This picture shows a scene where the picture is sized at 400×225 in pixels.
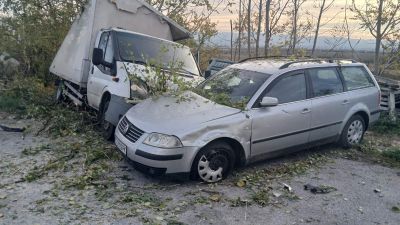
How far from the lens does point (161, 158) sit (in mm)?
4965

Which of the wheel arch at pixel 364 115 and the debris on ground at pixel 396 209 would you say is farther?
the wheel arch at pixel 364 115

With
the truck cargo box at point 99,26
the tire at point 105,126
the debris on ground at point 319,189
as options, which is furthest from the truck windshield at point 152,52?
the debris on ground at point 319,189

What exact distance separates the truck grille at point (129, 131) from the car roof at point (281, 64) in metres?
2.11

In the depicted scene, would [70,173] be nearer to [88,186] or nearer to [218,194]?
[88,186]

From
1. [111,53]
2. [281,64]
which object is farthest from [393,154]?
[111,53]

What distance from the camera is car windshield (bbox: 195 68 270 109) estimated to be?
5.73 metres

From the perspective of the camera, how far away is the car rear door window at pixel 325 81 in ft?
21.0

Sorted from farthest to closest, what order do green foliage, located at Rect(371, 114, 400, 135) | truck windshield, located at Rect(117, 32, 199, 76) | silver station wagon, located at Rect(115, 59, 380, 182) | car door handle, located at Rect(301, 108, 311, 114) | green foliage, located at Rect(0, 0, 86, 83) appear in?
green foliage, located at Rect(0, 0, 86, 83)
green foliage, located at Rect(371, 114, 400, 135)
truck windshield, located at Rect(117, 32, 199, 76)
car door handle, located at Rect(301, 108, 311, 114)
silver station wagon, located at Rect(115, 59, 380, 182)

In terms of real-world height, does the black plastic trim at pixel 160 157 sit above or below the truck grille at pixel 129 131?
below

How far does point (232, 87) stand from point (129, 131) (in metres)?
1.71

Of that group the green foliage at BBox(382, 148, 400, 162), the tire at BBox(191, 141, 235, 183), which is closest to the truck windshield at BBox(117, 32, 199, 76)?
the tire at BBox(191, 141, 235, 183)

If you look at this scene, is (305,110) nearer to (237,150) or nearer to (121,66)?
(237,150)

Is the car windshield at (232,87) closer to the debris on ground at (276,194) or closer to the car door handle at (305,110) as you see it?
the car door handle at (305,110)

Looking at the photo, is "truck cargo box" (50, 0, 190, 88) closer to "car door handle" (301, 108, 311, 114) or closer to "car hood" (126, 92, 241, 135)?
"car hood" (126, 92, 241, 135)
